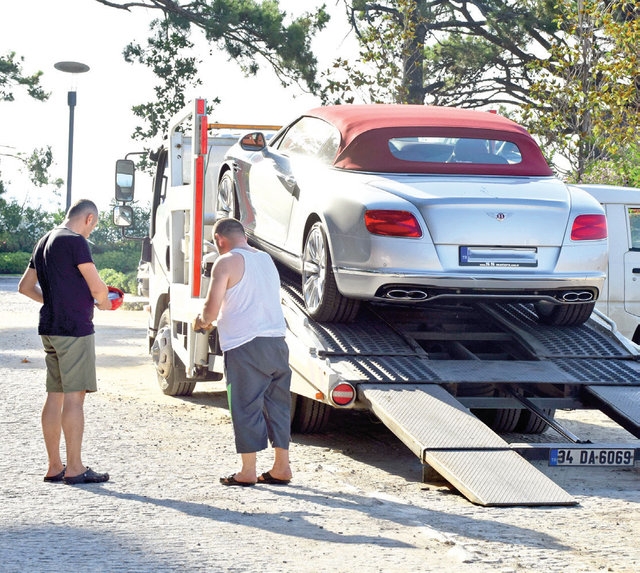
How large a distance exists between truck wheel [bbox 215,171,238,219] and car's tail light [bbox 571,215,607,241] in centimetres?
328

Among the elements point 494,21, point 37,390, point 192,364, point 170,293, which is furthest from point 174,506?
point 494,21

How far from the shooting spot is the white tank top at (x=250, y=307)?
731 cm

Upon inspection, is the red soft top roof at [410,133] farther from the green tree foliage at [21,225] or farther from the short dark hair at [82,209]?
the green tree foliage at [21,225]

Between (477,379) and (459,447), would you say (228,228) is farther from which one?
(477,379)

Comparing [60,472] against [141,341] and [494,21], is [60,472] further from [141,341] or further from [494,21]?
[494,21]

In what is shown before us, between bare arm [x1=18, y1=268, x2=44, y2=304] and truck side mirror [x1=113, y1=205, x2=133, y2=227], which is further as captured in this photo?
truck side mirror [x1=113, y1=205, x2=133, y2=227]

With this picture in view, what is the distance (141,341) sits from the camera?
58.4ft

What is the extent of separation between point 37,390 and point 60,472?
4.62 meters

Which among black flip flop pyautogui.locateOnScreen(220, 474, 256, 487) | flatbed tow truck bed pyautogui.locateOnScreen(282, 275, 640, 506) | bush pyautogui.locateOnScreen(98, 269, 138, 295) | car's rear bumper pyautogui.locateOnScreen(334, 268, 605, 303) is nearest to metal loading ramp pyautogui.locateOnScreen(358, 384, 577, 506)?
flatbed tow truck bed pyautogui.locateOnScreen(282, 275, 640, 506)


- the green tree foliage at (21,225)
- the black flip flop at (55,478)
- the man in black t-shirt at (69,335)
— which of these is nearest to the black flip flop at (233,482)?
the man in black t-shirt at (69,335)

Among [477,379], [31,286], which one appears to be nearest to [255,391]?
[31,286]

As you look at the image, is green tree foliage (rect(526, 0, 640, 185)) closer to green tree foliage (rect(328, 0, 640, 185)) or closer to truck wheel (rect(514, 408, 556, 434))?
green tree foliage (rect(328, 0, 640, 185))

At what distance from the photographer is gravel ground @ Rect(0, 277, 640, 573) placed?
549cm

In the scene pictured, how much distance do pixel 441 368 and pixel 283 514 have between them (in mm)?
2316
